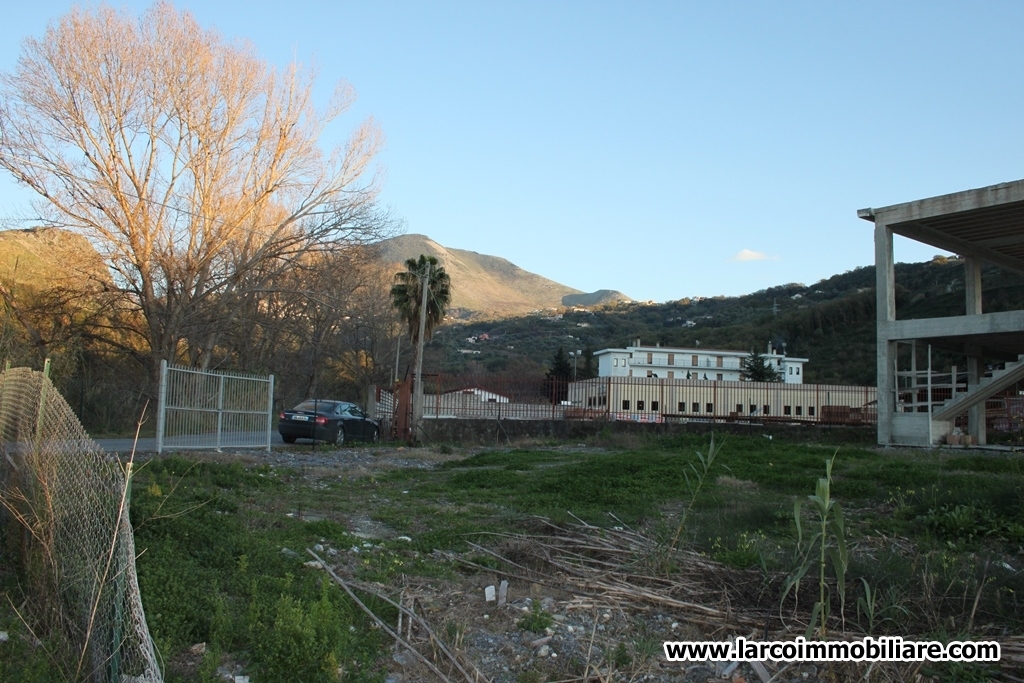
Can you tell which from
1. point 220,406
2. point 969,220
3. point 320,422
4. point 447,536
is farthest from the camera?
point 320,422

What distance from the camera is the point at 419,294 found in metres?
40.7

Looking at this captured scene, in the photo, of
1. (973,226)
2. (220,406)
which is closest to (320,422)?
(220,406)

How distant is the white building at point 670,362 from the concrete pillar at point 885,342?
201ft

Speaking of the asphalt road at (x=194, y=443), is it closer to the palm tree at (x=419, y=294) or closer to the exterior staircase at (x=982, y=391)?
the exterior staircase at (x=982, y=391)

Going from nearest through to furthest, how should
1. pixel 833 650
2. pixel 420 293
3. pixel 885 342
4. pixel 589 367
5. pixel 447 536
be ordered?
pixel 833 650, pixel 447 536, pixel 885 342, pixel 420 293, pixel 589 367

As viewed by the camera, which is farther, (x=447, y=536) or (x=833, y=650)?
(x=447, y=536)

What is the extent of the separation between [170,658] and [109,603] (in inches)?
26.0

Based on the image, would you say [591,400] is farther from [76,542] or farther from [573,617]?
[76,542]

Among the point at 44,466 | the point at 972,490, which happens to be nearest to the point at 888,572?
the point at 972,490

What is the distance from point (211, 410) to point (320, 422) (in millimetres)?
5747

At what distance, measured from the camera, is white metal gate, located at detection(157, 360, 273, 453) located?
1712 cm

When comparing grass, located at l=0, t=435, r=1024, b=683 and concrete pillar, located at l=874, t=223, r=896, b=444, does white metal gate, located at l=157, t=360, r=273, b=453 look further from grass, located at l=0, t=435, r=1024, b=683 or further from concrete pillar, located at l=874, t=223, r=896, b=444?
concrete pillar, located at l=874, t=223, r=896, b=444

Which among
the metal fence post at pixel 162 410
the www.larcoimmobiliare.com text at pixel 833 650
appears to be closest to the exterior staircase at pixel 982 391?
the www.larcoimmobiliare.com text at pixel 833 650

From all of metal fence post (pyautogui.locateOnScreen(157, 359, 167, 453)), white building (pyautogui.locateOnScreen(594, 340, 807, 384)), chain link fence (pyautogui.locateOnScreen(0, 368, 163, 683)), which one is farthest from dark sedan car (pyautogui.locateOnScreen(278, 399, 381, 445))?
white building (pyautogui.locateOnScreen(594, 340, 807, 384))
